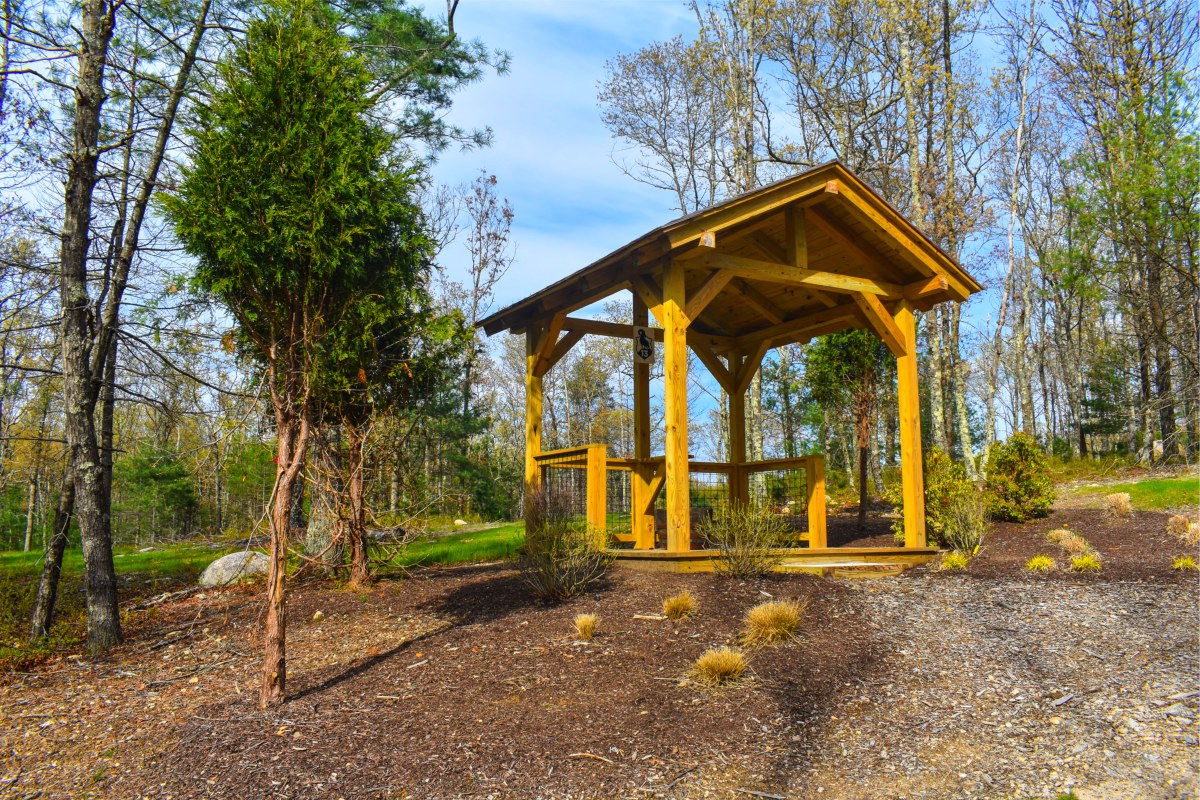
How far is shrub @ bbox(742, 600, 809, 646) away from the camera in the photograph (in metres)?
4.90

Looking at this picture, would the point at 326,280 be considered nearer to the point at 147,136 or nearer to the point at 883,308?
the point at 147,136

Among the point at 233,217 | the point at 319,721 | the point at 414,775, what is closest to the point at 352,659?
the point at 319,721

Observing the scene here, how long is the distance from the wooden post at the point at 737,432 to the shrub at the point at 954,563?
2775 millimetres

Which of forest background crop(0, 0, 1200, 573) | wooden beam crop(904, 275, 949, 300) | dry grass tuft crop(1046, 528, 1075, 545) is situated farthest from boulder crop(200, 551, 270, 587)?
dry grass tuft crop(1046, 528, 1075, 545)

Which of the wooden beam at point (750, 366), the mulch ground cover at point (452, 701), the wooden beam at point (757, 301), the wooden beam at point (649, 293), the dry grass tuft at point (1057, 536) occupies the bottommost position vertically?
the mulch ground cover at point (452, 701)

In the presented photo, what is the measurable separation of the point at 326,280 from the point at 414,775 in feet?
10.2

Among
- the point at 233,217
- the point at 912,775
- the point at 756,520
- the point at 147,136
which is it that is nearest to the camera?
the point at 912,775

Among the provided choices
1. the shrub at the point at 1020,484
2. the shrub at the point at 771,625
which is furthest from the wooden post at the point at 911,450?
the shrub at the point at 771,625

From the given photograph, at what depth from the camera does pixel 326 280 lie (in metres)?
4.78

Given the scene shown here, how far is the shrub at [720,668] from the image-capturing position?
4.29 m

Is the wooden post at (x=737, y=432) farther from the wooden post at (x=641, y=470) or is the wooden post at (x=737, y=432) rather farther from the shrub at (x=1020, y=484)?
the shrub at (x=1020, y=484)

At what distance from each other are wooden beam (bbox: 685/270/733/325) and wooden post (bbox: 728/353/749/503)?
319 cm

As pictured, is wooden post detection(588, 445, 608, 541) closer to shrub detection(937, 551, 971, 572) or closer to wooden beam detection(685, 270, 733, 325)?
wooden beam detection(685, 270, 733, 325)

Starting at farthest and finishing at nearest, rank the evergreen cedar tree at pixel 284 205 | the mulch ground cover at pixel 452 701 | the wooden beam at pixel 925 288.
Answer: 1. the wooden beam at pixel 925 288
2. the evergreen cedar tree at pixel 284 205
3. the mulch ground cover at pixel 452 701
